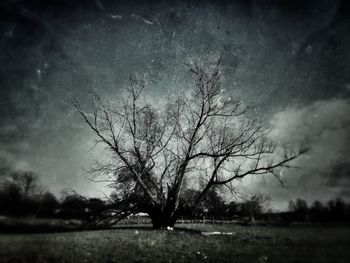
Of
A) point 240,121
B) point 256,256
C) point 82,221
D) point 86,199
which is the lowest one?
point 256,256

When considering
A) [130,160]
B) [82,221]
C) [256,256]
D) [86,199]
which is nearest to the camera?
[256,256]

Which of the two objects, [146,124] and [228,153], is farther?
[146,124]

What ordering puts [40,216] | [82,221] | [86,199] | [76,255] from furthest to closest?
[86,199], [82,221], [40,216], [76,255]

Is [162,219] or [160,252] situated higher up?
[162,219]

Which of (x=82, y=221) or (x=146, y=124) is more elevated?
(x=146, y=124)

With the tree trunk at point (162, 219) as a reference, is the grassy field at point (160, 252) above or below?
below

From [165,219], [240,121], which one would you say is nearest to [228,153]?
[240,121]

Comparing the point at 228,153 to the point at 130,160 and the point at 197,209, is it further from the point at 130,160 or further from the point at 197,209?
the point at 130,160

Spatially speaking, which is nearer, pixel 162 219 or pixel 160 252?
pixel 160 252

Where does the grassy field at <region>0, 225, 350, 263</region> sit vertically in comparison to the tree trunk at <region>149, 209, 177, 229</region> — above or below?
below

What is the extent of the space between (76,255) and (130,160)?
875 cm

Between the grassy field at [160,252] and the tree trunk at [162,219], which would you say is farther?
the tree trunk at [162,219]

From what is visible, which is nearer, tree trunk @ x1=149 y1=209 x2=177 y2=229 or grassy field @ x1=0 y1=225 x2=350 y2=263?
grassy field @ x1=0 y1=225 x2=350 y2=263

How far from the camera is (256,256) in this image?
6.69m
